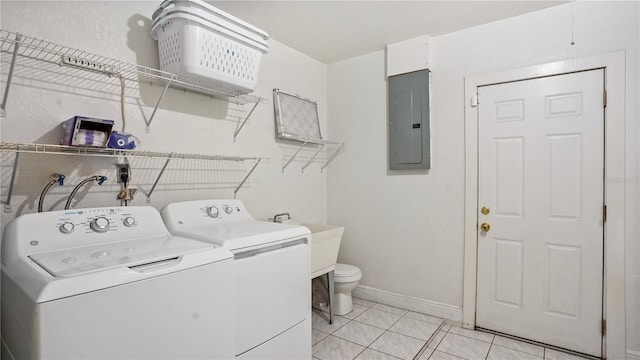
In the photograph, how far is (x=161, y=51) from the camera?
A: 1.88 m

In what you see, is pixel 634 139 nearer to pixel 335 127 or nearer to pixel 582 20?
pixel 582 20

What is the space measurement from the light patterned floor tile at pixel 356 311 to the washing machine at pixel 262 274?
979mm

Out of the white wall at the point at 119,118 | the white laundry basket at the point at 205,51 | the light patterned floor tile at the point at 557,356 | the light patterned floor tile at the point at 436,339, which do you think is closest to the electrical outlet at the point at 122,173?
the white wall at the point at 119,118

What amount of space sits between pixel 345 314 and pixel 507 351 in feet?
3.98

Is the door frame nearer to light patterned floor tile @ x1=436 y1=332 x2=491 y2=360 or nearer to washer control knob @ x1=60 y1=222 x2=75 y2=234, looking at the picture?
light patterned floor tile @ x1=436 y1=332 x2=491 y2=360

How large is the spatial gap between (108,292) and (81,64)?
4.09 ft

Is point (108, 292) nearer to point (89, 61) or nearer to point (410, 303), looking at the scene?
point (89, 61)

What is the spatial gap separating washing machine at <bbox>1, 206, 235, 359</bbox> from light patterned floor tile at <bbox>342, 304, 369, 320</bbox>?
1.61m

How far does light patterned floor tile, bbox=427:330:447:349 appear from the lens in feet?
7.55

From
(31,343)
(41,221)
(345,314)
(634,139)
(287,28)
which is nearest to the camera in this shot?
(31,343)

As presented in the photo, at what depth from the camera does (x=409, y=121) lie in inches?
113

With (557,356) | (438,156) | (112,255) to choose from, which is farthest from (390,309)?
(112,255)

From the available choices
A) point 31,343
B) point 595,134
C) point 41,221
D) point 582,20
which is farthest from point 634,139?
point 41,221


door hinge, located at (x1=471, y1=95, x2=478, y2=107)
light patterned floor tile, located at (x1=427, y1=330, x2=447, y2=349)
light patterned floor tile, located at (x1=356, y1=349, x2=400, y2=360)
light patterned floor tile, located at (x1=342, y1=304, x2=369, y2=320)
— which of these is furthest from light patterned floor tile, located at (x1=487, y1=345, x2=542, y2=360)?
door hinge, located at (x1=471, y1=95, x2=478, y2=107)
